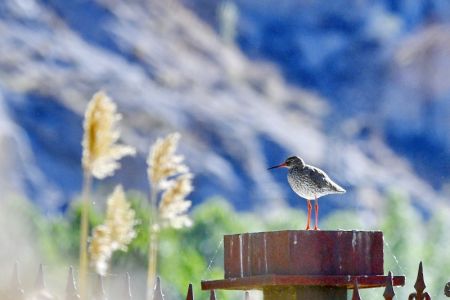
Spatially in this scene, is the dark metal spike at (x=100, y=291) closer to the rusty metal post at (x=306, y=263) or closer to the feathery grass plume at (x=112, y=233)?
the feathery grass plume at (x=112, y=233)

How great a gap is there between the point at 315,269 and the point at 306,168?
7.03ft

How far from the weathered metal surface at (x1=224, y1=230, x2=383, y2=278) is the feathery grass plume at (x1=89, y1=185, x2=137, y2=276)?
0.41 metres

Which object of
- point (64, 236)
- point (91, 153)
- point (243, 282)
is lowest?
point (243, 282)

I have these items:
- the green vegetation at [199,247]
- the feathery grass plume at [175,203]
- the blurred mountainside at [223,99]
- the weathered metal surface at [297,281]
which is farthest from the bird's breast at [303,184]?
the blurred mountainside at [223,99]

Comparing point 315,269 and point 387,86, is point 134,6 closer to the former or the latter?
point 387,86

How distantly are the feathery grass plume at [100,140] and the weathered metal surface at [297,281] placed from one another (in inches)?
22.1

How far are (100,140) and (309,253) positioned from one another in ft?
2.73

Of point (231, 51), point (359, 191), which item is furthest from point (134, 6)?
point (359, 191)

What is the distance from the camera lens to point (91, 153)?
556cm

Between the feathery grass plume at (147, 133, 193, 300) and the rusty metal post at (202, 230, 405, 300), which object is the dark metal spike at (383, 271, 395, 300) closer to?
the rusty metal post at (202, 230, 405, 300)

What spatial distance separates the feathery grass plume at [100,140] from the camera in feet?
18.2

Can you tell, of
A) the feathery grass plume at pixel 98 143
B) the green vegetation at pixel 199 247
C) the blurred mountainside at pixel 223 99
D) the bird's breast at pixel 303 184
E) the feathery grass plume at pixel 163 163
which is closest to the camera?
the feathery grass plume at pixel 98 143

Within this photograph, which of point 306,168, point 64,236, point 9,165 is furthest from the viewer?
point 9,165

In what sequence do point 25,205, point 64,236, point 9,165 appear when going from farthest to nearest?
point 9,165 < point 25,205 < point 64,236
